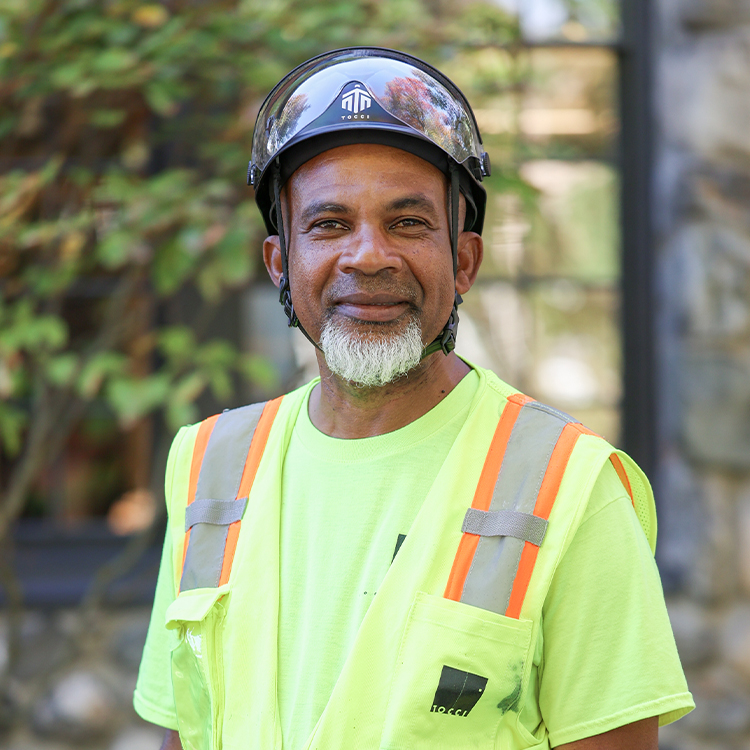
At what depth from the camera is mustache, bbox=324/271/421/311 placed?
1447 mm

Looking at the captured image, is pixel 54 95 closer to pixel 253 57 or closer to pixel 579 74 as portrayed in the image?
pixel 253 57

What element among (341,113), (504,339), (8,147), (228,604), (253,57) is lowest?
(228,604)

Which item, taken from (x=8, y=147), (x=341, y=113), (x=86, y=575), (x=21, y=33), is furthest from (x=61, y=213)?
(x=341, y=113)

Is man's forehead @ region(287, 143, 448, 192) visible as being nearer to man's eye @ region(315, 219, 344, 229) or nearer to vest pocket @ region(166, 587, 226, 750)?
man's eye @ region(315, 219, 344, 229)

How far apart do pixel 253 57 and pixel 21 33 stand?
28.2 inches

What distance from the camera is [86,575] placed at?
3.46 meters

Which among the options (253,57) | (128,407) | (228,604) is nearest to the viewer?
(228,604)

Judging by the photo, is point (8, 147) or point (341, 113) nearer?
point (341, 113)

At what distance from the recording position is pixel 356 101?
4.85 ft

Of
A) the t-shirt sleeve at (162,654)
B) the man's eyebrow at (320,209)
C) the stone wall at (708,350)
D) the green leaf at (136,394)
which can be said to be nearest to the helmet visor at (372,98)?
the man's eyebrow at (320,209)

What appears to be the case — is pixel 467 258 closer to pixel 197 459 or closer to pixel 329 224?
pixel 329 224

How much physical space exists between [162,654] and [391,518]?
59cm

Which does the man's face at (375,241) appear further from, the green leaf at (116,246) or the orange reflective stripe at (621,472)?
the green leaf at (116,246)

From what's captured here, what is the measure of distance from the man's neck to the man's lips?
11 cm
